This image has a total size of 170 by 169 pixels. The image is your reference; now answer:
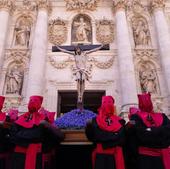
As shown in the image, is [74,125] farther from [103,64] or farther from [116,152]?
Answer: [103,64]

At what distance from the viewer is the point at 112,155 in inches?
150

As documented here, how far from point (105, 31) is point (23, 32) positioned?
4.76 meters

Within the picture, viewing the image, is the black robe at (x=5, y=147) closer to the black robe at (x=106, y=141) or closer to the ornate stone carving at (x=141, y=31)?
the black robe at (x=106, y=141)

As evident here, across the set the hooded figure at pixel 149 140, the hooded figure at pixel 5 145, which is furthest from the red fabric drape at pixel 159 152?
the hooded figure at pixel 5 145

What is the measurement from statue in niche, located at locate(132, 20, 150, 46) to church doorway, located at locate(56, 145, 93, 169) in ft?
32.1

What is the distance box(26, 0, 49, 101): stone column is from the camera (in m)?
11.7

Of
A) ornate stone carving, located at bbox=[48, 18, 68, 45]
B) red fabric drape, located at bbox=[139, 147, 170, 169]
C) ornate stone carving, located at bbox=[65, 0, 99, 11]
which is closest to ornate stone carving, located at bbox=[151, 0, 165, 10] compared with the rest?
ornate stone carving, located at bbox=[65, 0, 99, 11]

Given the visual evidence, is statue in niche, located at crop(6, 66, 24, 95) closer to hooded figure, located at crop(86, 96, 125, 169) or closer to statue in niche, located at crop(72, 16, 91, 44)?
statue in niche, located at crop(72, 16, 91, 44)

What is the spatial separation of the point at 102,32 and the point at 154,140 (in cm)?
1087

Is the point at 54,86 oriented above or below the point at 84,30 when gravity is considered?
below

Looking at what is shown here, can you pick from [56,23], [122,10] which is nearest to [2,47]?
[56,23]

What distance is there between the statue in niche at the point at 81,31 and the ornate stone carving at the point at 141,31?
2.69 metres

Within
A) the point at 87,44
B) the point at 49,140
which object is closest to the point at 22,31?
the point at 87,44

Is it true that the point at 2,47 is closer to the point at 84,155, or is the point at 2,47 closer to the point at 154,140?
the point at 84,155
